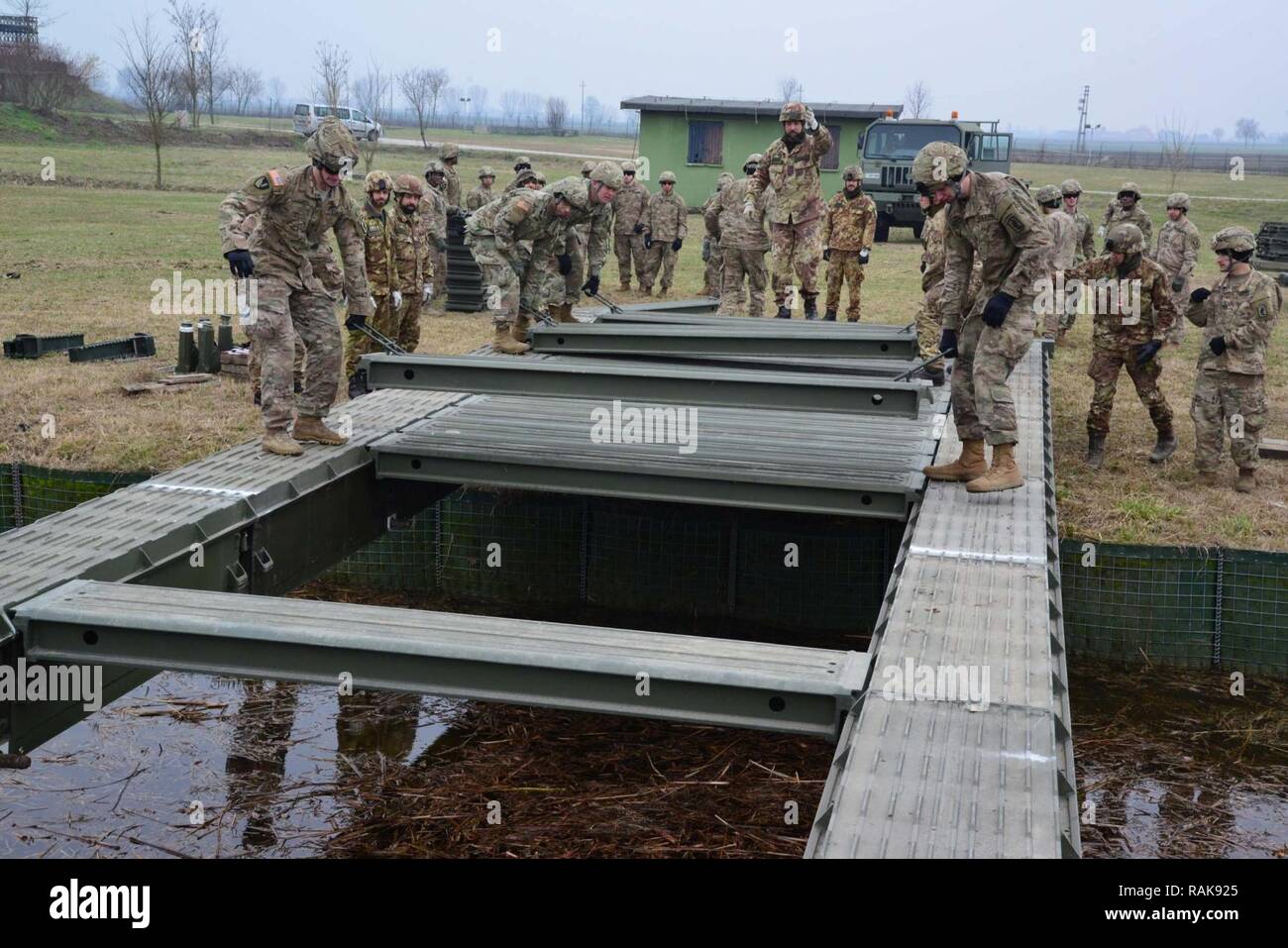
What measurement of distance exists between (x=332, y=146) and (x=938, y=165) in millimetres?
2964

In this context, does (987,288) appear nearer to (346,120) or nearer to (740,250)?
(740,250)

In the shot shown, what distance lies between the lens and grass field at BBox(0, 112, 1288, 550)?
931 cm

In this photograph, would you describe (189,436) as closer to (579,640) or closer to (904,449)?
(904,449)

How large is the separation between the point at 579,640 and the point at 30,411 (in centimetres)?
783

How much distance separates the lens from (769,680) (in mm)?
4348

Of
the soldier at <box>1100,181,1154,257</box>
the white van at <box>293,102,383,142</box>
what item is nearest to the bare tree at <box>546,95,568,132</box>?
the white van at <box>293,102,383,142</box>

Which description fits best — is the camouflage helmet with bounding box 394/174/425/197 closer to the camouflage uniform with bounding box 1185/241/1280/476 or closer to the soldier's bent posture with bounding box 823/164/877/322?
the soldier's bent posture with bounding box 823/164/877/322

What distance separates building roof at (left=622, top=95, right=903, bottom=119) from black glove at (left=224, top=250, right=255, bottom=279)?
84.7 ft

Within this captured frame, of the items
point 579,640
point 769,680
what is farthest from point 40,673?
point 769,680

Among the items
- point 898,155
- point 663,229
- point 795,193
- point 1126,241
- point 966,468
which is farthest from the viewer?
point 898,155

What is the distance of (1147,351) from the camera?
1007 centimetres

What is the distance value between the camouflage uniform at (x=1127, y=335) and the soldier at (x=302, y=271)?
554cm

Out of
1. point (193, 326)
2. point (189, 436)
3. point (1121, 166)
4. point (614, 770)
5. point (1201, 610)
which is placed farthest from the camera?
point (1121, 166)

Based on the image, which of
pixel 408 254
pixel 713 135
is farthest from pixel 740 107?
pixel 408 254
